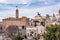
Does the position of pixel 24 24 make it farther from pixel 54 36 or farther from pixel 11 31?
pixel 54 36

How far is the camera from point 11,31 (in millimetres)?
28484

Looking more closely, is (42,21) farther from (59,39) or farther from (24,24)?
(59,39)

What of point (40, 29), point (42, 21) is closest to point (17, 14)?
point (42, 21)

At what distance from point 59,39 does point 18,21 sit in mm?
25163

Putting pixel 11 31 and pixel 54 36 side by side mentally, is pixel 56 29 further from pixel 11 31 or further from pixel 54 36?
pixel 11 31

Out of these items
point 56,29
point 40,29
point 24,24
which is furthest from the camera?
point 24,24

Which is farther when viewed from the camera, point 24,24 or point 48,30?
point 24,24

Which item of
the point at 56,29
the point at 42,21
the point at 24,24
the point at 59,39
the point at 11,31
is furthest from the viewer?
the point at 24,24

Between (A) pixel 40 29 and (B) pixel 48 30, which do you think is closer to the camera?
(B) pixel 48 30

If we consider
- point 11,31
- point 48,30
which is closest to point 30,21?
point 11,31

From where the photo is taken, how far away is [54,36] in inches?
663

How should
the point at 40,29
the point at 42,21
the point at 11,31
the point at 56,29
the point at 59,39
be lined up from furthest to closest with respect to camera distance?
the point at 42,21 < the point at 40,29 < the point at 11,31 < the point at 56,29 < the point at 59,39

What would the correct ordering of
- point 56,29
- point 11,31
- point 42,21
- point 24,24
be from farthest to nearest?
point 24,24 → point 42,21 → point 11,31 → point 56,29

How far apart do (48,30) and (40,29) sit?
44.4 ft
